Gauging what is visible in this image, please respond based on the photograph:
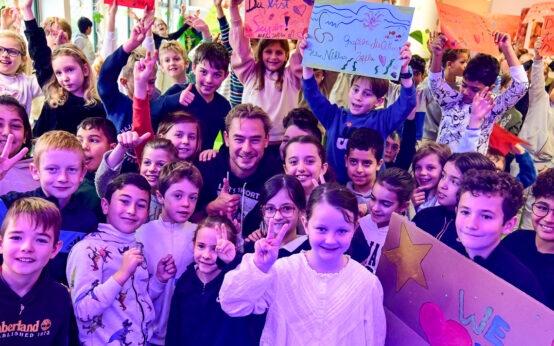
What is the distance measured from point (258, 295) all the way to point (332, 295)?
28cm

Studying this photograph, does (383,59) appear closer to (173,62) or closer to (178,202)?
(178,202)

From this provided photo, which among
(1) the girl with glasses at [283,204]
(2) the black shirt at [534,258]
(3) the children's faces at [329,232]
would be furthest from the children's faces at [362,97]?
(3) the children's faces at [329,232]

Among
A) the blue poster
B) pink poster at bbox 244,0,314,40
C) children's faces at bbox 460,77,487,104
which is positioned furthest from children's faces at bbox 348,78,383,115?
children's faces at bbox 460,77,487,104

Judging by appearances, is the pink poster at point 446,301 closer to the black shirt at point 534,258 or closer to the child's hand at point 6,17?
the black shirt at point 534,258

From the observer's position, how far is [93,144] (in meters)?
2.65

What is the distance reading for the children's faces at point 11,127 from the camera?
2.44 meters

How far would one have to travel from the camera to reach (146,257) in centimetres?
224

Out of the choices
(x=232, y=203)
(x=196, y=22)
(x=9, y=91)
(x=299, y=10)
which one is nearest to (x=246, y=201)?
(x=232, y=203)

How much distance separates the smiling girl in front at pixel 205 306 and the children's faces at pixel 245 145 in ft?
1.77

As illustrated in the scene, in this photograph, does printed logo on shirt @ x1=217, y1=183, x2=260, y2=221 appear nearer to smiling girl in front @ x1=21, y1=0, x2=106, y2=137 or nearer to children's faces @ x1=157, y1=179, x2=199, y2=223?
children's faces @ x1=157, y1=179, x2=199, y2=223

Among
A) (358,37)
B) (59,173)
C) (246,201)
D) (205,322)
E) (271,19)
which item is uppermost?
(271,19)

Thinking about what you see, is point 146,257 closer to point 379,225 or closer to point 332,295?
point 332,295

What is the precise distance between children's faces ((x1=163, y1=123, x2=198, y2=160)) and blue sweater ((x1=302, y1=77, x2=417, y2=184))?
81cm

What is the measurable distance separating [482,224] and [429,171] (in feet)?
3.10
